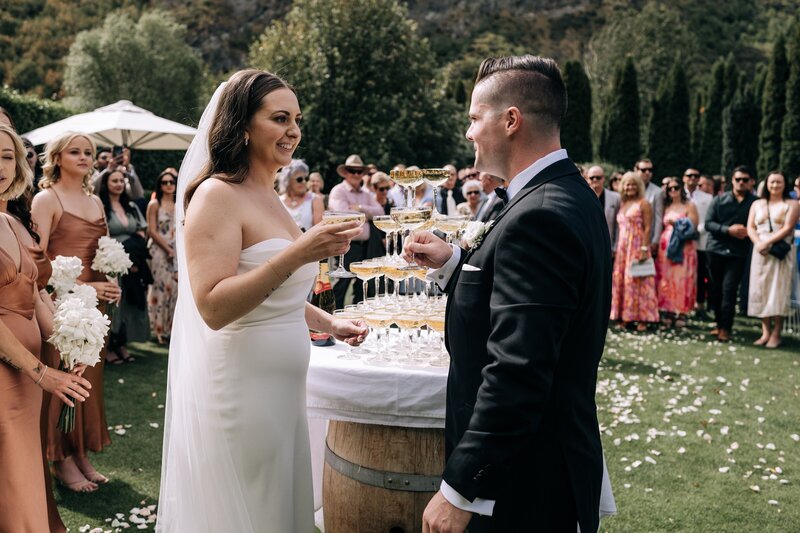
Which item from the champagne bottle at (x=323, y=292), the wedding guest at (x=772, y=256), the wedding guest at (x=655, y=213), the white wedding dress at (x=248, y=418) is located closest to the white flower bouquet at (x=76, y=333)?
the white wedding dress at (x=248, y=418)

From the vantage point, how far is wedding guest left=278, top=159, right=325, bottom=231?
348 inches

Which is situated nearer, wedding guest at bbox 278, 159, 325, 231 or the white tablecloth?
the white tablecloth

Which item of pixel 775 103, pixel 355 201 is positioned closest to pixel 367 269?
pixel 355 201

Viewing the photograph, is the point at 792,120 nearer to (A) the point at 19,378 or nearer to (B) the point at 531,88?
(B) the point at 531,88

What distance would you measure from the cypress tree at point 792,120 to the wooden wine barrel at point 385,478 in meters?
27.5

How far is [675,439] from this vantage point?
5531 mm

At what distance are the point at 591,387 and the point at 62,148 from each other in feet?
13.4

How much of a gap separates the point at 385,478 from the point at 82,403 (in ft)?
10.3

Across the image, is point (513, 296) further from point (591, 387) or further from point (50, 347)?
point (50, 347)

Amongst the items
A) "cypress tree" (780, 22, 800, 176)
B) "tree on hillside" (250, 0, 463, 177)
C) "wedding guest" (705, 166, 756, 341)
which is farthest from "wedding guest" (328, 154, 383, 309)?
"cypress tree" (780, 22, 800, 176)

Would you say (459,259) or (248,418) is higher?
(459,259)

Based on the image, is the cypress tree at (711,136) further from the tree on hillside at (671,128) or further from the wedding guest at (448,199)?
the wedding guest at (448,199)

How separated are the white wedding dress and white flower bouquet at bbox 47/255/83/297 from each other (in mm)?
1538

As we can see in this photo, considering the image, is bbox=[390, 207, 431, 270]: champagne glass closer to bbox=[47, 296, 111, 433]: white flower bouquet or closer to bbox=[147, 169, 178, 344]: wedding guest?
bbox=[47, 296, 111, 433]: white flower bouquet
